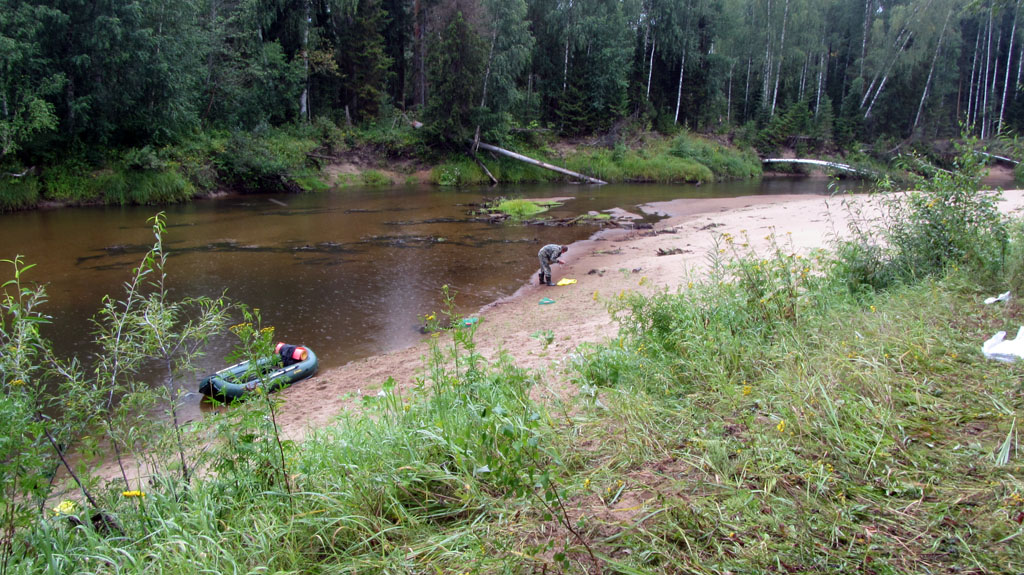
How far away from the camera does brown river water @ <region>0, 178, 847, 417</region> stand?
873 cm

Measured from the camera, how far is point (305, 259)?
43.1ft

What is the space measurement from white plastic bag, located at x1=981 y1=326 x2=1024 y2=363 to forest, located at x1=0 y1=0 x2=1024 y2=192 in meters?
23.8

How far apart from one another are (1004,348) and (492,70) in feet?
92.3

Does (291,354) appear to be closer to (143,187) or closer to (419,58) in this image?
(143,187)

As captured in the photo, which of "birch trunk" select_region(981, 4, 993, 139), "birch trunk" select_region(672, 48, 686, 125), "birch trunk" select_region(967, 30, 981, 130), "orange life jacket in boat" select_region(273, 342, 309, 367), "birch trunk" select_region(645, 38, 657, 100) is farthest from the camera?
"birch trunk" select_region(967, 30, 981, 130)

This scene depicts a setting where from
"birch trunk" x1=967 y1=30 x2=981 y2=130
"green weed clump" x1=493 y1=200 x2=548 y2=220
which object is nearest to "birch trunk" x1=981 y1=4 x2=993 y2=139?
"birch trunk" x1=967 y1=30 x2=981 y2=130

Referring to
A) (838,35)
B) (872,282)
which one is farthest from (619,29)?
(872,282)

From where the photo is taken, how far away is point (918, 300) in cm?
475

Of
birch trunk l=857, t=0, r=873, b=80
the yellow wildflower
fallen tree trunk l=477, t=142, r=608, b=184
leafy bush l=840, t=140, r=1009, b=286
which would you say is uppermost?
birch trunk l=857, t=0, r=873, b=80

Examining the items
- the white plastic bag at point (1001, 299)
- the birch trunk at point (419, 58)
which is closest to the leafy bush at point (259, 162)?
the birch trunk at point (419, 58)

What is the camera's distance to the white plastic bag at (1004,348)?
3506mm

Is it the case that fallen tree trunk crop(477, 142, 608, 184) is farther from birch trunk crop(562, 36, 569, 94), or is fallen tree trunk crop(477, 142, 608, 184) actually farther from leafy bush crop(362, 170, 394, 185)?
birch trunk crop(562, 36, 569, 94)

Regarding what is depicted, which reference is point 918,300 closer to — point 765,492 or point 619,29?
point 765,492

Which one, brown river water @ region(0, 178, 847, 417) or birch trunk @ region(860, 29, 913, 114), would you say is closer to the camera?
brown river water @ region(0, 178, 847, 417)
